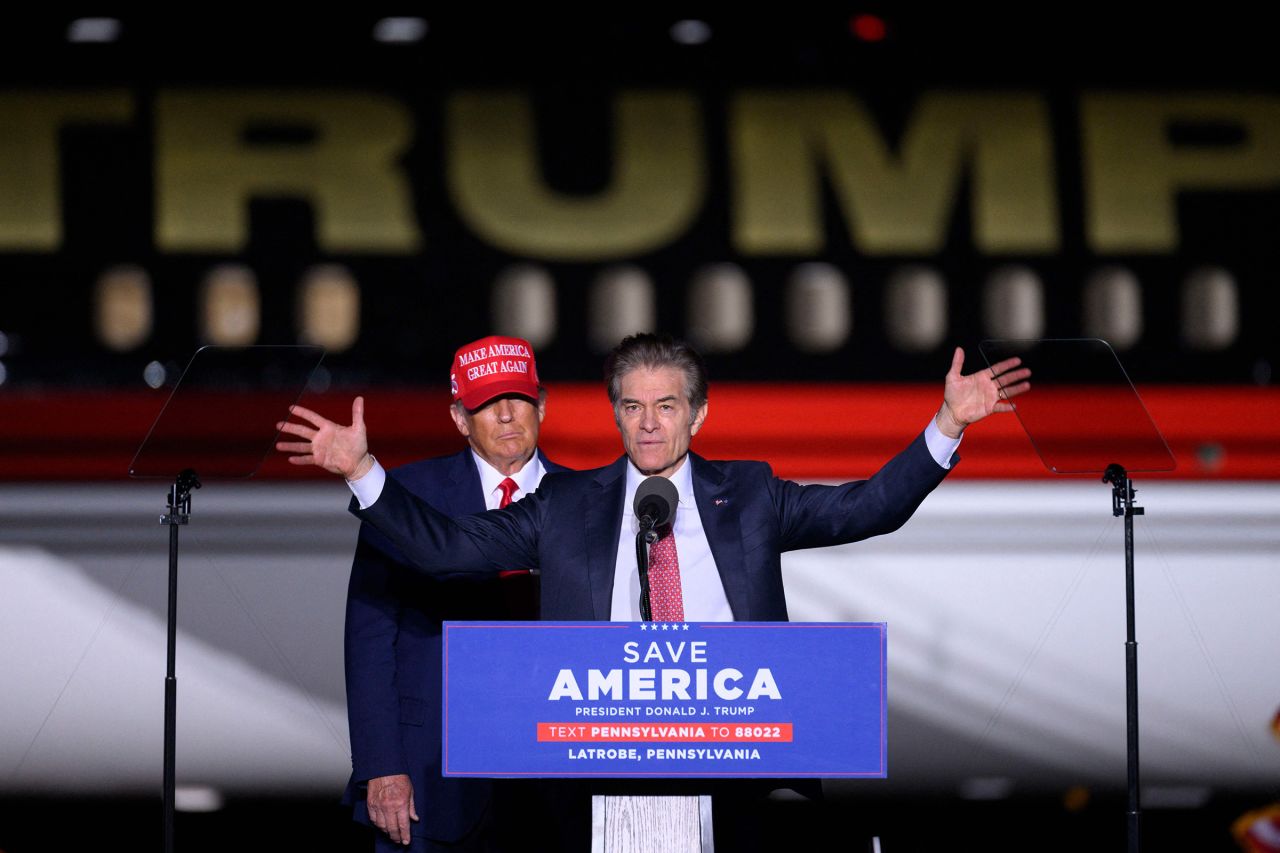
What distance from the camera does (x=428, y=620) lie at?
10.0 ft

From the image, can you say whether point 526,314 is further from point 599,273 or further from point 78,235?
point 78,235

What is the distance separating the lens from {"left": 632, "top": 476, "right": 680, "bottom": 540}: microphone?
2207mm

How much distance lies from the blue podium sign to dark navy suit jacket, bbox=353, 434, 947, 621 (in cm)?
23

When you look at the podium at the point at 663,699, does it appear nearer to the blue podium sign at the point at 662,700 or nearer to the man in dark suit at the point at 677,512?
the blue podium sign at the point at 662,700

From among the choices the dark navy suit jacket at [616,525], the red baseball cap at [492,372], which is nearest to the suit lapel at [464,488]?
the red baseball cap at [492,372]

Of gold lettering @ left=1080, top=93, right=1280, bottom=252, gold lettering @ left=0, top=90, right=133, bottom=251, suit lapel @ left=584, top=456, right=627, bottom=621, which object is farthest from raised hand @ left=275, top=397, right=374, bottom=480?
gold lettering @ left=1080, top=93, right=1280, bottom=252

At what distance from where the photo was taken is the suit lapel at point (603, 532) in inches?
93.2

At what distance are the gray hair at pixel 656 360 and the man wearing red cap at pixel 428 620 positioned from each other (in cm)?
62

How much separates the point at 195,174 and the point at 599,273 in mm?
1259

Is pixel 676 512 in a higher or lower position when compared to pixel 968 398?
lower

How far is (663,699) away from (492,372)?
1.14 metres

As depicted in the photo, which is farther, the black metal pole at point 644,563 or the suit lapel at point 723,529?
the suit lapel at point 723,529

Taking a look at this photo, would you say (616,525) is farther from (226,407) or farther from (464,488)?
(226,407)

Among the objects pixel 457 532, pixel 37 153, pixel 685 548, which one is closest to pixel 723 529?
pixel 685 548
